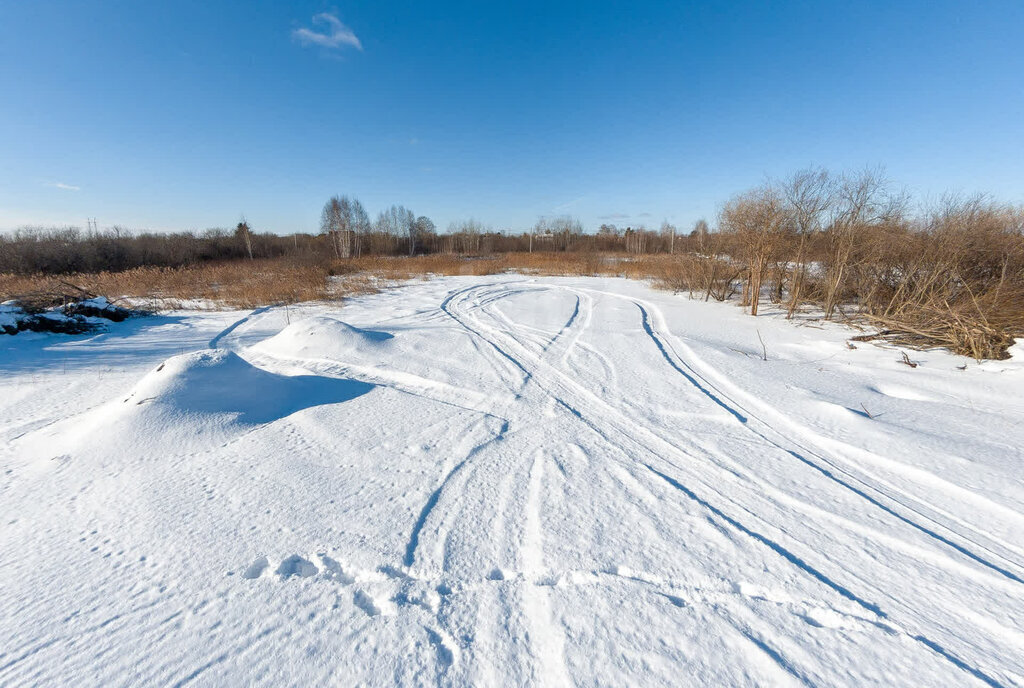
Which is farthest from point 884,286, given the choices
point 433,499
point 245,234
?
point 245,234

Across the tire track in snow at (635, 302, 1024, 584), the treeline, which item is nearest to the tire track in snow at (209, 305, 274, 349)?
the tire track in snow at (635, 302, 1024, 584)

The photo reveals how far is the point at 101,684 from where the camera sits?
160cm

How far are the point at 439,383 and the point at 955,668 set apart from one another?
4.80m

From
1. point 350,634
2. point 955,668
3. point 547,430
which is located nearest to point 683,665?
point 955,668

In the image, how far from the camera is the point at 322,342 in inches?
257

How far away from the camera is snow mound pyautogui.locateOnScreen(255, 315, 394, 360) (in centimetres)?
635

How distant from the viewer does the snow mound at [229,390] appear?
3.85 m

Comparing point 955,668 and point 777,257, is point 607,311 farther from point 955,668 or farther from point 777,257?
point 955,668

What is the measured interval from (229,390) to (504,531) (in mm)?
3622

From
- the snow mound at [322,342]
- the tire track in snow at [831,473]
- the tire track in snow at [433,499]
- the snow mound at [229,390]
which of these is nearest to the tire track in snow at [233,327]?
the snow mound at [322,342]

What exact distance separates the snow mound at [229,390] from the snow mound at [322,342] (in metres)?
1.46

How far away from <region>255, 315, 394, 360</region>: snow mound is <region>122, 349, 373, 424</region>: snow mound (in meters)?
1.46

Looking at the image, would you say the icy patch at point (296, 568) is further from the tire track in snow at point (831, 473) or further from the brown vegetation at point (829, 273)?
the brown vegetation at point (829, 273)

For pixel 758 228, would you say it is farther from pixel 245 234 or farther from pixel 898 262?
pixel 245 234
